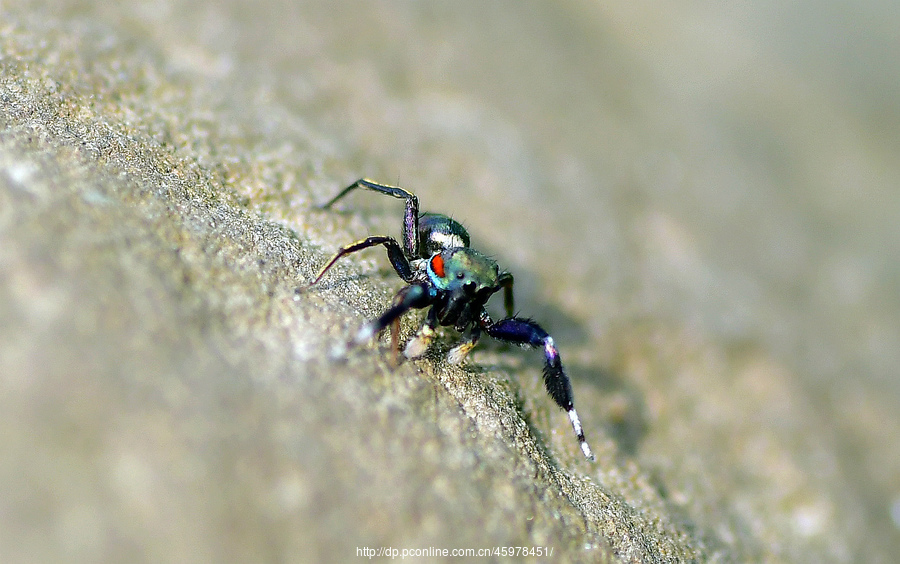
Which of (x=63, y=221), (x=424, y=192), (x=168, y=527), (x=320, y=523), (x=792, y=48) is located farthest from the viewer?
(x=792, y=48)

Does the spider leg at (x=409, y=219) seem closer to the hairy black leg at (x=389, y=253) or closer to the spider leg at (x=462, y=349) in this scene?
the hairy black leg at (x=389, y=253)

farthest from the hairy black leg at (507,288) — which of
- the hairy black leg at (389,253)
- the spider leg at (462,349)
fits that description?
the hairy black leg at (389,253)

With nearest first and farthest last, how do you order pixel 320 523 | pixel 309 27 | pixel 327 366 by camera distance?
pixel 320 523
pixel 327 366
pixel 309 27

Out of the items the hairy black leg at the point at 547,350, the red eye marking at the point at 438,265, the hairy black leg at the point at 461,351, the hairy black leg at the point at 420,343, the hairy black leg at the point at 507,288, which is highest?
the hairy black leg at the point at 507,288

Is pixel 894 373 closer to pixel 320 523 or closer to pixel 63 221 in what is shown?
pixel 320 523

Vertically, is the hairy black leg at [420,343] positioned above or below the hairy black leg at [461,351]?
below

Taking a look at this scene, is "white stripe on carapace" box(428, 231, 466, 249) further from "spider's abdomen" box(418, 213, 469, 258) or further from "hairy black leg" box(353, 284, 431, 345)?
"hairy black leg" box(353, 284, 431, 345)

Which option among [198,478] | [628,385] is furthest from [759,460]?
[198,478]

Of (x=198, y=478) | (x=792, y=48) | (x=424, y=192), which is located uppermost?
(x=792, y=48)
